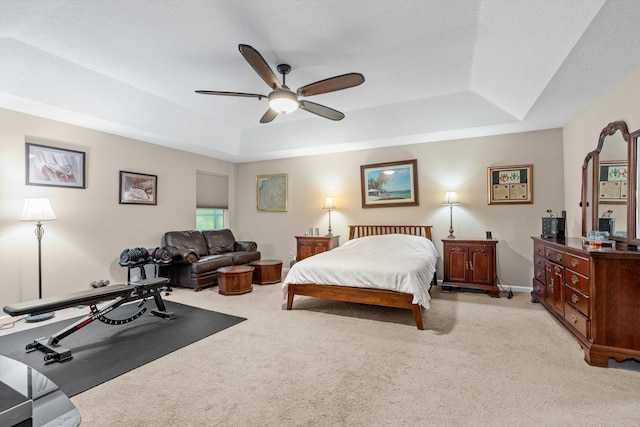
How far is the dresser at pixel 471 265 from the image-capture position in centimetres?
459

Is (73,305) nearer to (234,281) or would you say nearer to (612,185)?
(234,281)

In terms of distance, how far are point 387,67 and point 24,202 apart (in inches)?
197

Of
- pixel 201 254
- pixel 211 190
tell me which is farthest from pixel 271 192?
pixel 201 254

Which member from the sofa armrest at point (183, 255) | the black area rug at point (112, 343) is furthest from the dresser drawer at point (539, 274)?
the sofa armrest at point (183, 255)

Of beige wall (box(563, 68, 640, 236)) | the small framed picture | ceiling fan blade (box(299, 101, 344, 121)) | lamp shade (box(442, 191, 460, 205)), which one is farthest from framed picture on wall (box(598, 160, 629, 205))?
the small framed picture

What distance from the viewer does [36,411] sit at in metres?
1.13

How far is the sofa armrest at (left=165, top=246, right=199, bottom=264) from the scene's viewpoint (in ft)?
16.8

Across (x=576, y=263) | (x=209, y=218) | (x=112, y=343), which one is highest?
(x=209, y=218)

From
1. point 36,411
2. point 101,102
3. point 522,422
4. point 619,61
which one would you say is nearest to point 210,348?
point 36,411

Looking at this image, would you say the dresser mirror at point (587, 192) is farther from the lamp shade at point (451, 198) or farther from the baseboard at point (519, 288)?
the lamp shade at point (451, 198)

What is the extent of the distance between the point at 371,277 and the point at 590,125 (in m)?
3.39

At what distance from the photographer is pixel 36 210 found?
3.73 metres

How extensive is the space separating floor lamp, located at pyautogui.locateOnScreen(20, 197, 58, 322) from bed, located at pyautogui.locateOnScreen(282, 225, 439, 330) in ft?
10.3

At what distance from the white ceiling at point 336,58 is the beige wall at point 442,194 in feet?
1.30
